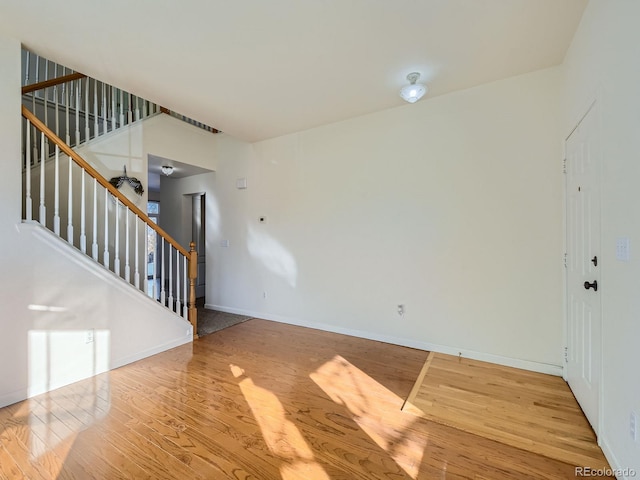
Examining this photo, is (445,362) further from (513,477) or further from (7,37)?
(7,37)

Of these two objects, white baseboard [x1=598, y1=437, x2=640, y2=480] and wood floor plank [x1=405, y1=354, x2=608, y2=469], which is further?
wood floor plank [x1=405, y1=354, x2=608, y2=469]

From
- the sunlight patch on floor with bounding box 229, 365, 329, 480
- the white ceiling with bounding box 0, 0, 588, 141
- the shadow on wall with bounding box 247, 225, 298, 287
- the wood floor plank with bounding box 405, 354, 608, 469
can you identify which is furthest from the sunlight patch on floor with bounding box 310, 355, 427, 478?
the white ceiling with bounding box 0, 0, 588, 141

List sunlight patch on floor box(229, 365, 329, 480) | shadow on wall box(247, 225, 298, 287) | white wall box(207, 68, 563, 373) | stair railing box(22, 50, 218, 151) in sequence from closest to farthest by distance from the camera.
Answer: sunlight patch on floor box(229, 365, 329, 480) → white wall box(207, 68, 563, 373) → stair railing box(22, 50, 218, 151) → shadow on wall box(247, 225, 298, 287)

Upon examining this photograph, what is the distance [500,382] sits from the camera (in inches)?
101

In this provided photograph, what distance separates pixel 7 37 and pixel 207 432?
3337mm

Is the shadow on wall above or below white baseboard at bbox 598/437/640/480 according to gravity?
above

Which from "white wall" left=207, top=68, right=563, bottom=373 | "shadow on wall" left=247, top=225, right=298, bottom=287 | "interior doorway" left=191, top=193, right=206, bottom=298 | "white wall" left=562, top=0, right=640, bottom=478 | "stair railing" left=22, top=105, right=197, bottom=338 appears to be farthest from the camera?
"interior doorway" left=191, top=193, right=206, bottom=298

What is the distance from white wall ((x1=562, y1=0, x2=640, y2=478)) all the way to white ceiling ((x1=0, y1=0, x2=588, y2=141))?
0.59 metres

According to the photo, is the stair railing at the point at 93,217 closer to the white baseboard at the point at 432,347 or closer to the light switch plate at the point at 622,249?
the white baseboard at the point at 432,347

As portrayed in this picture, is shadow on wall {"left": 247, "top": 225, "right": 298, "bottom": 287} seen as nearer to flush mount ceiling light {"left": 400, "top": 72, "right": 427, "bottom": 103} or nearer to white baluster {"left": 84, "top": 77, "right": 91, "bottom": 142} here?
white baluster {"left": 84, "top": 77, "right": 91, "bottom": 142}

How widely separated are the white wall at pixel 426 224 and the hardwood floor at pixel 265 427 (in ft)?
1.84

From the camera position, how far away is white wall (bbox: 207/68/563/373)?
273 centimetres

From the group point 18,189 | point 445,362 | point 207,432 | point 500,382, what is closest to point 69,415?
point 207,432

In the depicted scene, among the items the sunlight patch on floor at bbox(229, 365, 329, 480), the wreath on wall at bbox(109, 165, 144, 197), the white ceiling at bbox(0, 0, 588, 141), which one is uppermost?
the white ceiling at bbox(0, 0, 588, 141)
